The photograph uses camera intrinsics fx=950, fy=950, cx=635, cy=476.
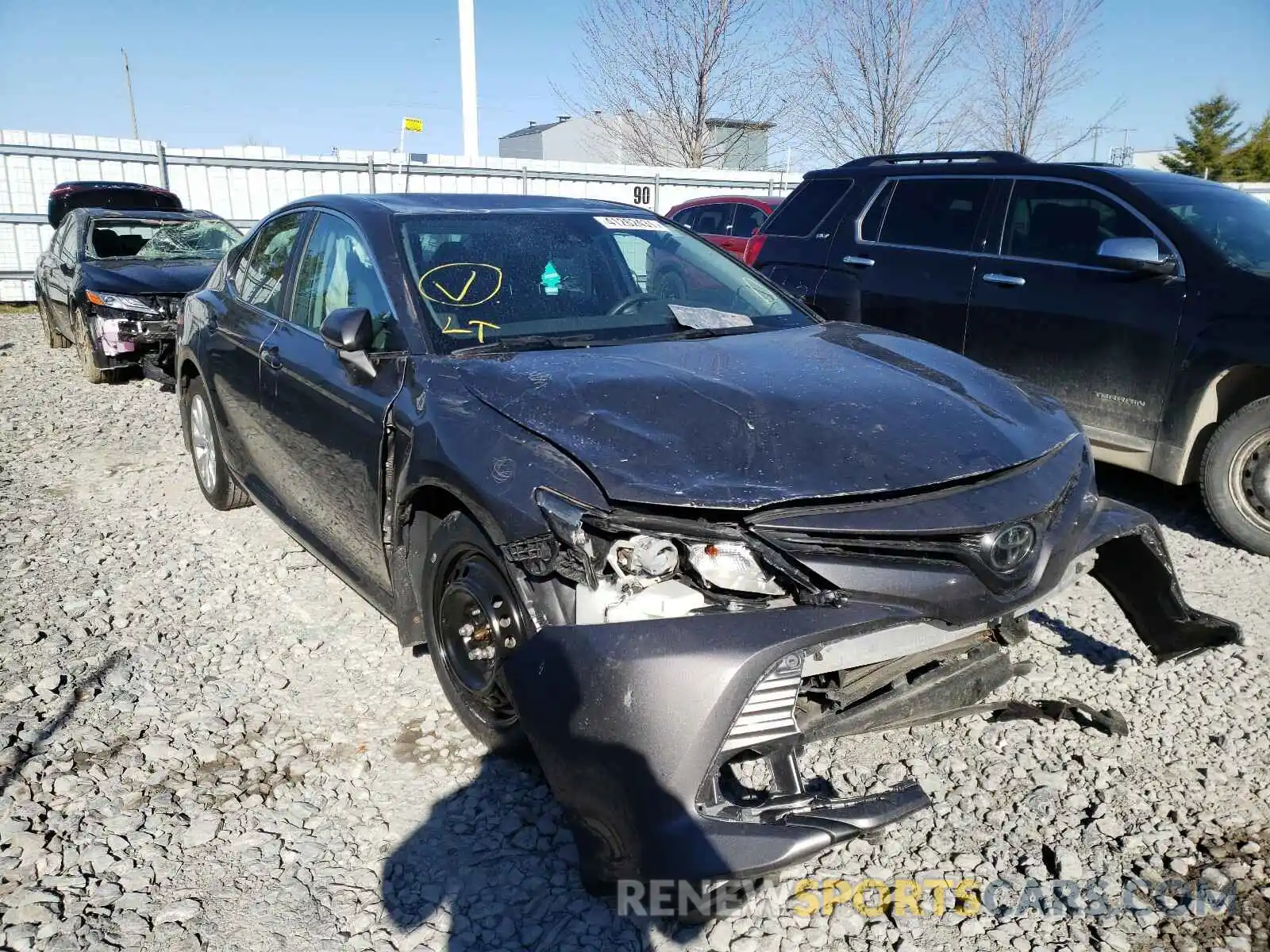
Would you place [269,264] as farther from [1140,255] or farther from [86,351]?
[86,351]

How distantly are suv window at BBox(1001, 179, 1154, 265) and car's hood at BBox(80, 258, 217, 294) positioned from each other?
6.87m

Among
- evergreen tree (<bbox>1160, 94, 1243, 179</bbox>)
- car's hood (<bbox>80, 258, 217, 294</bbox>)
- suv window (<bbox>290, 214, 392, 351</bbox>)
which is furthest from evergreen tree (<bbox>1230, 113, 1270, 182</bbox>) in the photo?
suv window (<bbox>290, 214, 392, 351</bbox>)

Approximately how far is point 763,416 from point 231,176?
16.5 metres

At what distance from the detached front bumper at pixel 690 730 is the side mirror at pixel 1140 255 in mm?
3458

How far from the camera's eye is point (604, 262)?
12.3ft

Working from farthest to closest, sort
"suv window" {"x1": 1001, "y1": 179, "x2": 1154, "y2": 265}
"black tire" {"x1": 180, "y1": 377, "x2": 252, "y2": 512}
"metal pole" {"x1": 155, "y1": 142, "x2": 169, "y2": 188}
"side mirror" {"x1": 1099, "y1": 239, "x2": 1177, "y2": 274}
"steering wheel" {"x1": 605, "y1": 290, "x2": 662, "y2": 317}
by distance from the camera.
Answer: "metal pole" {"x1": 155, "y1": 142, "x2": 169, "y2": 188}, "suv window" {"x1": 1001, "y1": 179, "x2": 1154, "y2": 265}, "black tire" {"x1": 180, "y1": 377, "x2": 252, "y2": 512}, "side mirror" {"x1": 1099, "y1": 239, "x2": 1177, "y2": 274}, "steering wheel" {"x1": 605, "y1": 290, "x2": 662, "y2": 317}

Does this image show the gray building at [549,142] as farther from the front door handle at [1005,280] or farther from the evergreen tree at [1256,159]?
the front door handle at [1005,280]

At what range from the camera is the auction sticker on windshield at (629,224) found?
13.0 feet

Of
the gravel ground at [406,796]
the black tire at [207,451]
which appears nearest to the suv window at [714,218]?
the black tire at [207,451]

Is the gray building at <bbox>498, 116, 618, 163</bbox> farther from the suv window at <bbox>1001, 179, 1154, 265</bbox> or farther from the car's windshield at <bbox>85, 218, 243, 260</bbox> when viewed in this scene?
the suv window at <bbox>1001, 179, 1154, 265</bbox>

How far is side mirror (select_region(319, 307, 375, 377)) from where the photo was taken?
10.1 ft

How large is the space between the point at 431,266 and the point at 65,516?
11.2ft

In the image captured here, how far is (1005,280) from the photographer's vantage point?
5.60 meters

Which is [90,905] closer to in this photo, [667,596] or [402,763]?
[402,763]
